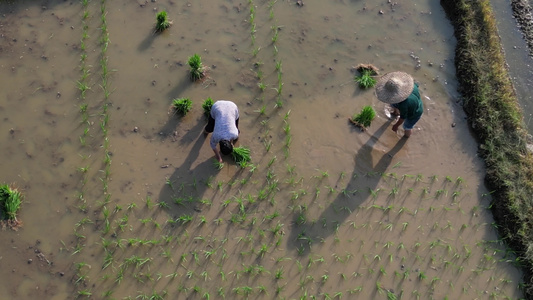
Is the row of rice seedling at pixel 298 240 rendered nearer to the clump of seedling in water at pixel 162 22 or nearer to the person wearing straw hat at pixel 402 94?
the person wearing straw hat at pixel 402 94

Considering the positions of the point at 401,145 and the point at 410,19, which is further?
the point at 410,19

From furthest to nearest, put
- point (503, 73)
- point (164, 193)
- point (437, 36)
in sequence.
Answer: point (437, 36) → point (503, 73) → point (164, 193)

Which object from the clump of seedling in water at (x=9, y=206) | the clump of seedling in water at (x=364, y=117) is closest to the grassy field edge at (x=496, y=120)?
the clump of seedling in water at (x=364, y=117)

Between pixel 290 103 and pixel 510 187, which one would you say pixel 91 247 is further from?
pixel 510 187

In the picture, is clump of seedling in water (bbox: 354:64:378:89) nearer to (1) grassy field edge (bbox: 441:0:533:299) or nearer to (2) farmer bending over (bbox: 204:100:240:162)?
(1) grassy field edge (bbox: 441:0:533:299)

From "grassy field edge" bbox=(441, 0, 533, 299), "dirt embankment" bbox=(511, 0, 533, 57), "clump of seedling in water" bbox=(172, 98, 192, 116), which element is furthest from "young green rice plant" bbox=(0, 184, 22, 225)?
"dirt embankment" bbox=(511, 0, 533, 57)

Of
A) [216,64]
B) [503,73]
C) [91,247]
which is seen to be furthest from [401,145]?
[91,247]

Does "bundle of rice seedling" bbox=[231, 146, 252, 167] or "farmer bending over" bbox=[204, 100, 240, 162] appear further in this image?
"bundle of rice seedling" bbox=[231, 146, 252, 167]
